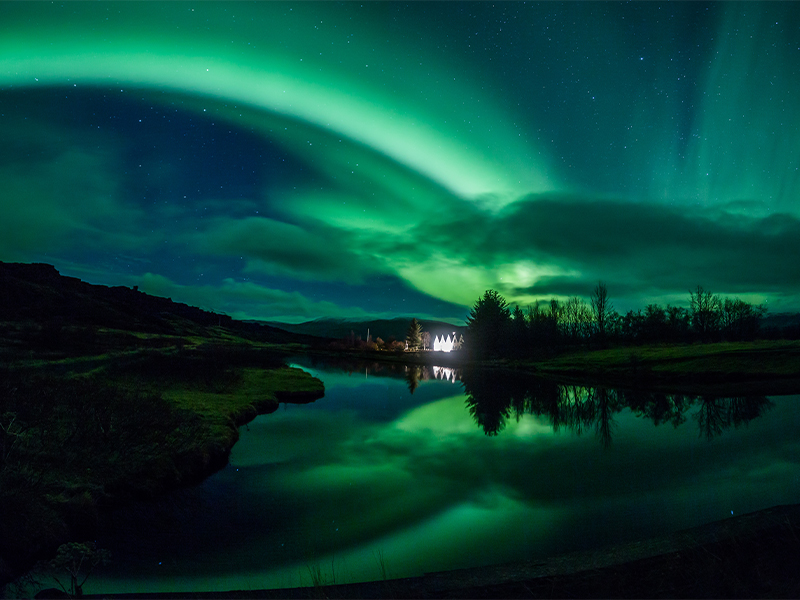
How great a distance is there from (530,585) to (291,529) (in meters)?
9.96

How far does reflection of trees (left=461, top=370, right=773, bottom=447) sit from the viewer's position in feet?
105

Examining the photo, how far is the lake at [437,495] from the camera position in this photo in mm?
12938

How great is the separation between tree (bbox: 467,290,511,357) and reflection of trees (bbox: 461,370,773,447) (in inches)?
2321

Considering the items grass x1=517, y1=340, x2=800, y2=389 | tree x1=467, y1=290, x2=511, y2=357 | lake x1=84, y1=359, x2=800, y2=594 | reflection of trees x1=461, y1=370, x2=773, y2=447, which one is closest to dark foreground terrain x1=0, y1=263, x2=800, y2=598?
lake x1=84, y1=359, x2=800, y2=594

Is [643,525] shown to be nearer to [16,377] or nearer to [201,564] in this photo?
[201,564]

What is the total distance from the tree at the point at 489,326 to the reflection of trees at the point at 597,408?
193ft

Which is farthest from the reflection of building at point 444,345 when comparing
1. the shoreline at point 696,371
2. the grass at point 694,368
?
the grass at point 694,368

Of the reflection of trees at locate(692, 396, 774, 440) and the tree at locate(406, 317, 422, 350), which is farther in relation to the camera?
the tree at locate(406, 317, 422, 350)

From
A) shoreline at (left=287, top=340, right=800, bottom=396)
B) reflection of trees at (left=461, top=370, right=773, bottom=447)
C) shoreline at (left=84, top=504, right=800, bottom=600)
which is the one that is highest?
shoreline at (left=287, top=340, right=800, bottom=396)

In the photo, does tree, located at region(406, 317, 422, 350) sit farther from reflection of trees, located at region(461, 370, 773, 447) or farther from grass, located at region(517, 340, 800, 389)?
reflection of trees, located at region(461, 370, 773, 447)

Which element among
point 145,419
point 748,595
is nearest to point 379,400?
point 145,419

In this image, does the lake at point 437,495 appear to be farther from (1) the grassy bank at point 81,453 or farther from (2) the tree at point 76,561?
(1) the grassy bank at point 81,453

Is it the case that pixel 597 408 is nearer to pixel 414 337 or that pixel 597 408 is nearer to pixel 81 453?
pixel 81 453

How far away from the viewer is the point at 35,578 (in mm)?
10742
